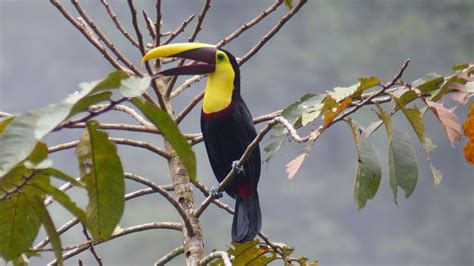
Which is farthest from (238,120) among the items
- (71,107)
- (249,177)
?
(71,107)

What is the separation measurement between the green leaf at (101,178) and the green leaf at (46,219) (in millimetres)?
69

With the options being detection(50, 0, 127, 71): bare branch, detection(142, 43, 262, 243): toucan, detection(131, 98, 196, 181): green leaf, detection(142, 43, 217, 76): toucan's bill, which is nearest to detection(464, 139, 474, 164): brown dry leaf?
detection(131, 98, 196, 181): green leaf

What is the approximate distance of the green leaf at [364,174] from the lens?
133 centimetres

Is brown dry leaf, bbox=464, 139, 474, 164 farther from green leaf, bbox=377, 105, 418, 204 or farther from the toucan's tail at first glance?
the toucan's tail

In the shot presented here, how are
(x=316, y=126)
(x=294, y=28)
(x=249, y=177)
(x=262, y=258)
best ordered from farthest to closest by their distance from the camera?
(x=294, y=28)
(x=249, y=177)
(x=262, y=258)
(x=316, y=126)

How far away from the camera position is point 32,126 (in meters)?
0.94

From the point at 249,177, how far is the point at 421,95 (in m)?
Answer: 1.28

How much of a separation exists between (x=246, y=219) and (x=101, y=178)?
1.21 metres

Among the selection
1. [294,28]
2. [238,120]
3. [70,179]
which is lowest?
[70,179]

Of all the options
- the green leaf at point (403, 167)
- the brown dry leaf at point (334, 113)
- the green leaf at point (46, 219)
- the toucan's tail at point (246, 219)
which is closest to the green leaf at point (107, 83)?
the green leaf at point (46, 219)

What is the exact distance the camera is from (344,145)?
5680 mm

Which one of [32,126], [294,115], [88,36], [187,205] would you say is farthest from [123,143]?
[32,126]

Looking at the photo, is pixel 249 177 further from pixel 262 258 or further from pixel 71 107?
pixel 71 107

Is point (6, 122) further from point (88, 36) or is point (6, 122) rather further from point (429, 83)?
point (88, 36)
